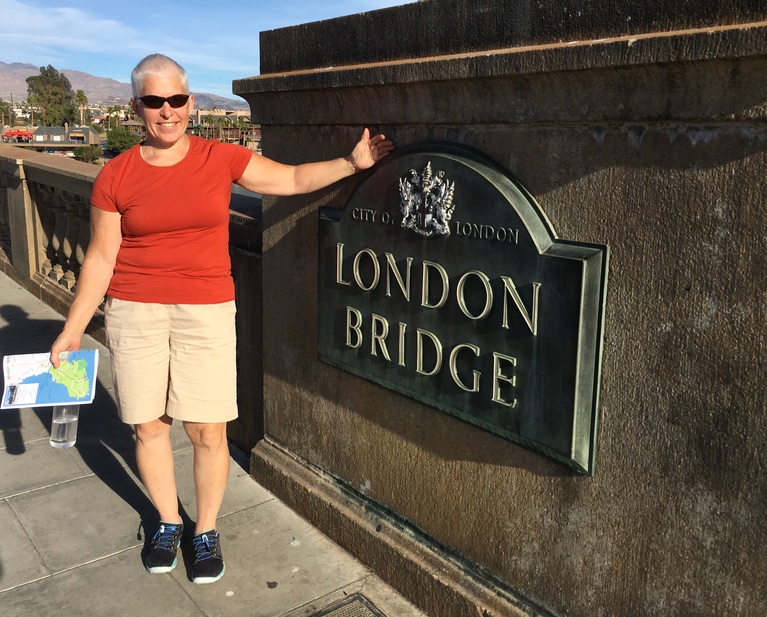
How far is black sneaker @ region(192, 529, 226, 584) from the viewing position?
9.91ft

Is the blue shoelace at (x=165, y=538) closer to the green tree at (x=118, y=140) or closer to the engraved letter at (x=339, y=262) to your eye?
the engraved letter at (x=339, y=262)

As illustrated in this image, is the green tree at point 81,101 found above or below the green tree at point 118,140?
above

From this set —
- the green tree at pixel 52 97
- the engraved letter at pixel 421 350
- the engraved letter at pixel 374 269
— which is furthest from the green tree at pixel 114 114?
the engraved letter at pixel 421 350

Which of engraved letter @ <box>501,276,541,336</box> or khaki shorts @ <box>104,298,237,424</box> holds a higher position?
engraved letter @ <box>501,276,541,336</box>

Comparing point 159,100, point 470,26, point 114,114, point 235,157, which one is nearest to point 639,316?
point 470,26

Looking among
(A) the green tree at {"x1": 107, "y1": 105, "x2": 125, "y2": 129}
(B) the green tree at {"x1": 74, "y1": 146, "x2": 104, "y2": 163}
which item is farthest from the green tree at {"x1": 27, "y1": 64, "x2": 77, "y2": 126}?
(B) the green tree at {"x1": 74, "y1": 146, "x2": 104, "y2": 163}

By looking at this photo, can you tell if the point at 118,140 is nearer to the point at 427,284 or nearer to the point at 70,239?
the point at 70,239

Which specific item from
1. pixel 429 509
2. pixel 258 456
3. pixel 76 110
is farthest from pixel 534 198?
pixel 76 110

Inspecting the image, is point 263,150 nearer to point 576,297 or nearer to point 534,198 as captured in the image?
point 534,198

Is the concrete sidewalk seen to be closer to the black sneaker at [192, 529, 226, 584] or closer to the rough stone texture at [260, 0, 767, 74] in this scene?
the black sneaker at [192, 529, 226, 584]

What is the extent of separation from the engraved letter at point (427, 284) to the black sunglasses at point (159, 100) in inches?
43.1

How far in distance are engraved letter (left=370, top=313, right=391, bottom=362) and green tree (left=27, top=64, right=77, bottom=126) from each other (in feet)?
438

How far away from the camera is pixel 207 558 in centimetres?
307

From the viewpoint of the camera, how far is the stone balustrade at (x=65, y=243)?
4.03m
